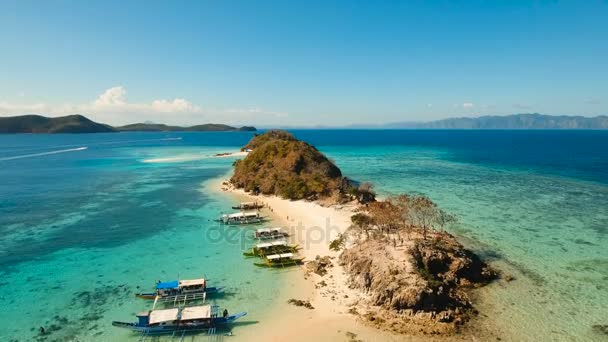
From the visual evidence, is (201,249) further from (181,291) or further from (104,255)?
(104,255)

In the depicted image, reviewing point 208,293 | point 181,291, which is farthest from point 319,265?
point 181,291

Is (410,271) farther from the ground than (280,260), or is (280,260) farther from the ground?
(410,271)

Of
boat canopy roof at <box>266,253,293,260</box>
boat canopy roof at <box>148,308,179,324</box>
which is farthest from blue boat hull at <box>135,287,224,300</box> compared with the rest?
boat canopy roof at <box>266,253,293,260</box>

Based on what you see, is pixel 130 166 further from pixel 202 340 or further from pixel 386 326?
pixel 386 326

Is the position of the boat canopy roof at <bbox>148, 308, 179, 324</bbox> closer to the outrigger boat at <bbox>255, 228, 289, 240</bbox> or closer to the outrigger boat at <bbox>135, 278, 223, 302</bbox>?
the outrigger boat at <bbox>135, 278, 223, 302</bbox>

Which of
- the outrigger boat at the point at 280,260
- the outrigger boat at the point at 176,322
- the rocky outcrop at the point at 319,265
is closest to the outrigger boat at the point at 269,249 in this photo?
the outrigger boat at the point at 280,260

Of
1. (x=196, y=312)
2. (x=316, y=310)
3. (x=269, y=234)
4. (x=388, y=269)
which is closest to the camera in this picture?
(x=196, y=312)
